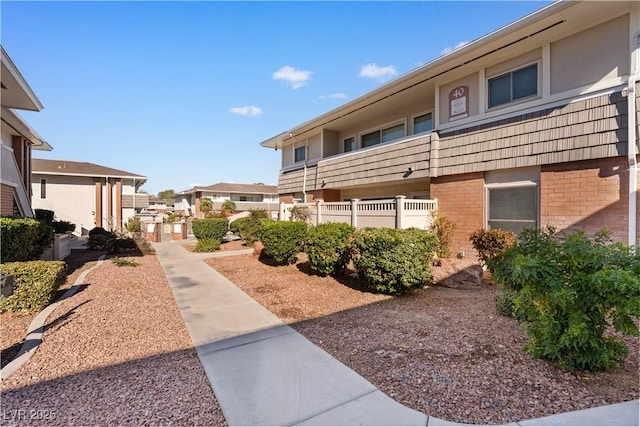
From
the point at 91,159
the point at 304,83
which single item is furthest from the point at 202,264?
the point at 91,159

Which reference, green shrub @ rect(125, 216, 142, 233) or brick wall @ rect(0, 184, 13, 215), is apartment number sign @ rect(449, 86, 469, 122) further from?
green shrub @ rect(125, 216, 142, 233)

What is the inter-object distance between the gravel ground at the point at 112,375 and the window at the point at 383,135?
10964mm

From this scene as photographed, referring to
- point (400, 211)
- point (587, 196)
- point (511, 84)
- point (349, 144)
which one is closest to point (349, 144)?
point (349, 144)

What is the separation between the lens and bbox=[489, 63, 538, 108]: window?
8.12m

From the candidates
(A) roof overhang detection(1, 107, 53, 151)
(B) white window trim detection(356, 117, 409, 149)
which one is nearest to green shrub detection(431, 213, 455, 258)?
(B) white window trim detection(356, 117, 409, 149)

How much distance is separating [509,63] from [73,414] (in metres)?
11.4

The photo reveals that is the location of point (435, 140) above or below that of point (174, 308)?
above

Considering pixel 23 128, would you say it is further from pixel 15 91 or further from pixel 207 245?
pixel 207 245

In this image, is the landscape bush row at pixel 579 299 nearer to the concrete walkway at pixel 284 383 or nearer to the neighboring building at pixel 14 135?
the concrete walkway at pixel 284 383

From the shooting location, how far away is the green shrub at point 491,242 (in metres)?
7.79

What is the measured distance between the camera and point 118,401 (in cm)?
293

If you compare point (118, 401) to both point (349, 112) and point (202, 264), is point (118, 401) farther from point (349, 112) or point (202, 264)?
point (349, 112)

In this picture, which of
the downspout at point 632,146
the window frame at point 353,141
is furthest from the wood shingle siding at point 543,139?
the window frame at point 353,141

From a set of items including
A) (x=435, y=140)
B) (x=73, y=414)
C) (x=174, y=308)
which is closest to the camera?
(x=73, y=414)
